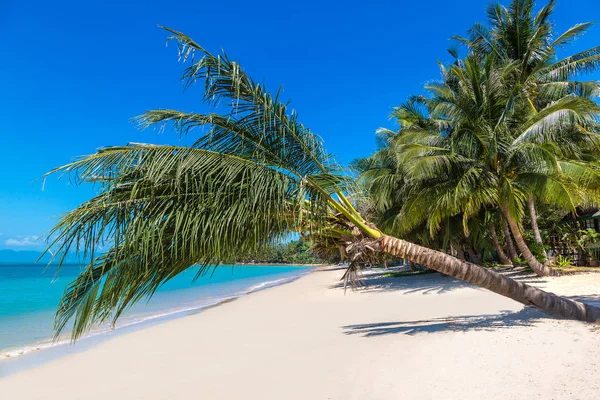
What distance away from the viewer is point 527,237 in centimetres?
1666

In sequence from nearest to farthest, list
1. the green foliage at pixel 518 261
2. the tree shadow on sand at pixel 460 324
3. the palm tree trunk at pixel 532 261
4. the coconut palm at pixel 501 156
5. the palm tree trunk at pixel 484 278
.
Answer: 1. the palm tree trunk at pixel 484 278
2. the tree shadow on sand at pixel 460 324
3. the coconut palm at pixel 501 156
4. the palm tree trunk at pixel 532 261
5. the green foliage at pixel 518 261

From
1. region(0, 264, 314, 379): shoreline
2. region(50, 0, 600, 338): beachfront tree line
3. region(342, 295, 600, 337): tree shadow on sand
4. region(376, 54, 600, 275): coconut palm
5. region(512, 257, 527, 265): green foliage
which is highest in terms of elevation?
region(376, 54, 600, 275): coconut palm

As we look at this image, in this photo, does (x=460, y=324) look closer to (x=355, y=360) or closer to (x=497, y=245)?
(x=355, y=360)

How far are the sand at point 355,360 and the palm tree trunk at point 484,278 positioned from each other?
0.29m

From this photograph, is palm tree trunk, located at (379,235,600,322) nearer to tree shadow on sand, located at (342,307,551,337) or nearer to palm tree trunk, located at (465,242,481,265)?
tree shadow on sand, located at (342,307,551,337)

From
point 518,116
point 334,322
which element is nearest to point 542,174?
point 518,116

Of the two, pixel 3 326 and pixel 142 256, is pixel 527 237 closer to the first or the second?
pixel 142 256

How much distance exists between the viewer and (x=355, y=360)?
5.16 metres

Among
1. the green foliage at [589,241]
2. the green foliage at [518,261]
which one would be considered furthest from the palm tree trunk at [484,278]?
the green foliage at [589,241]

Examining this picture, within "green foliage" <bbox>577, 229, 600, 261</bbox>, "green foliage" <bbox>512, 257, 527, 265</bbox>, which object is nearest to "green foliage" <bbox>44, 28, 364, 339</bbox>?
"green foliage" <bbox>512, 257, 527, 265</bbox>

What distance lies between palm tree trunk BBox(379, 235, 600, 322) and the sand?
294 millimetres

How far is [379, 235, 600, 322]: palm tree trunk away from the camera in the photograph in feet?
17.2

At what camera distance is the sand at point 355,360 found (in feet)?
12.5

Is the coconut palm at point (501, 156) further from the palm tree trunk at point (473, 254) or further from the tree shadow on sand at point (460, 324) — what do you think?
the palm tree trunk at point (473, 254)
